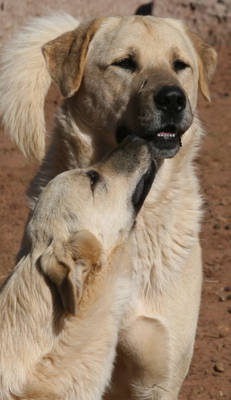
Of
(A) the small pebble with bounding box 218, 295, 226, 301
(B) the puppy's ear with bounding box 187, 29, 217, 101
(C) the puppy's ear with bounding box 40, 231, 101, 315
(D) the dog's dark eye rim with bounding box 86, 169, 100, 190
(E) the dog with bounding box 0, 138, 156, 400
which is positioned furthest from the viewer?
(A) the small pebble with bounding box 218, 295, 226, 301

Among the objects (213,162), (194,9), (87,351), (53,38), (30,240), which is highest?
(53,38)

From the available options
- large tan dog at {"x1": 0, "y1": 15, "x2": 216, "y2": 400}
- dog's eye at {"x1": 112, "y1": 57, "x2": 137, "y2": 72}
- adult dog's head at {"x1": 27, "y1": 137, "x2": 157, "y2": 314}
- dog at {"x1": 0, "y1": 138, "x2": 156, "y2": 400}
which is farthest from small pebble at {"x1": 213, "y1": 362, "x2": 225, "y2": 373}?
dog's eye at {"x1": 112, "y1": 57, "x2": 137, "y2": 72}

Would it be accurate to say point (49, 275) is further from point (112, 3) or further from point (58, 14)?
point (112, 3)

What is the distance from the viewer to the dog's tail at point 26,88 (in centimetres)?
630

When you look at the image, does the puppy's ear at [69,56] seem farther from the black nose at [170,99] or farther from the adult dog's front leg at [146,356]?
the adult dog's front leg at [146,356]

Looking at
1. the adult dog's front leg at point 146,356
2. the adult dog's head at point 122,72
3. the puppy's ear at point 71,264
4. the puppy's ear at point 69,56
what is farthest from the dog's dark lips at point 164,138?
the adult dog's front leg at point 146,356

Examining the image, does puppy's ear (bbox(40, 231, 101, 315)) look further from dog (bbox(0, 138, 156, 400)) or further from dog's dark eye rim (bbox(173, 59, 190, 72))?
dog's dark eye rim (bbox(173, 59, 190, 72))

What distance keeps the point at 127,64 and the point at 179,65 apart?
35 centimetres

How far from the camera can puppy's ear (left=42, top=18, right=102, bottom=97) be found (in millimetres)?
5957

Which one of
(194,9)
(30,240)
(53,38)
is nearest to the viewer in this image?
(30,240)

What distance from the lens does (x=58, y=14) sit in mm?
6648

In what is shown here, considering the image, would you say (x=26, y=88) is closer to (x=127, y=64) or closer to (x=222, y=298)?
(x=127, y=64)

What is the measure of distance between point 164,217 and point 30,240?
1133 mm

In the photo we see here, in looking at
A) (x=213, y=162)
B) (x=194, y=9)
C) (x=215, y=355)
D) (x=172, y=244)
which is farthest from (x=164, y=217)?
(x=194, y=9)
